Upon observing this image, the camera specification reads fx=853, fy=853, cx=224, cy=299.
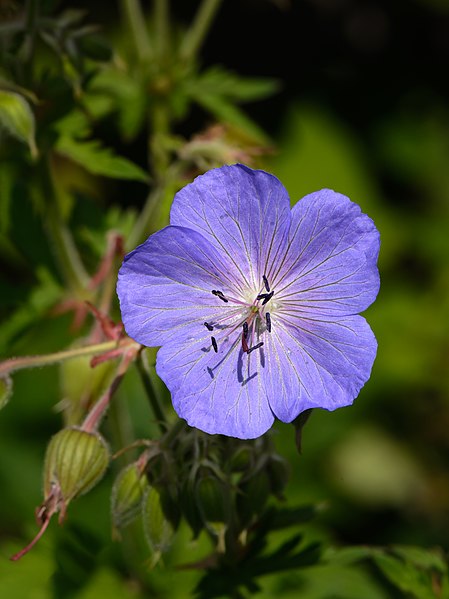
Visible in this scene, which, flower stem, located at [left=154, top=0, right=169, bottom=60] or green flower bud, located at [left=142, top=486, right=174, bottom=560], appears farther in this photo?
flower stem, located at [left=154, top=0, right=169, bottom=60]

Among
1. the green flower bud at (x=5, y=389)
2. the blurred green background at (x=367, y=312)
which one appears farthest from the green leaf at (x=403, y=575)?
the green flower bud at (x=5, y=389)

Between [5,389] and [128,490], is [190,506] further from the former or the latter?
[5,389]

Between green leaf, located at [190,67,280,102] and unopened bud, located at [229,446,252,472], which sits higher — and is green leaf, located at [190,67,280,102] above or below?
above

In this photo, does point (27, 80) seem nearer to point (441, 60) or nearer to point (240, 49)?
point (240, 49)

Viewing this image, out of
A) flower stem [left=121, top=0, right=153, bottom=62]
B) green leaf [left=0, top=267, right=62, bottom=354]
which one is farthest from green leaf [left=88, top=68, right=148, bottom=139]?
green leaf [left=0, top=267, right=62, bottom=354]

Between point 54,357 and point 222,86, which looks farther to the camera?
point 222,86

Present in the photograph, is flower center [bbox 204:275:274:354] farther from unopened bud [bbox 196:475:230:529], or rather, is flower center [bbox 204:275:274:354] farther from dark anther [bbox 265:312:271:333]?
unopened bud [bbox 196:475:230:529]

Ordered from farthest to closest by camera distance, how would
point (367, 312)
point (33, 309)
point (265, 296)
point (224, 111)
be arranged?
point (367, 312)
point (224, 111)
point (33, 309)
point (265, 296)

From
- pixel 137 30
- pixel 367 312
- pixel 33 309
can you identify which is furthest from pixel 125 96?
pixel 367 312
